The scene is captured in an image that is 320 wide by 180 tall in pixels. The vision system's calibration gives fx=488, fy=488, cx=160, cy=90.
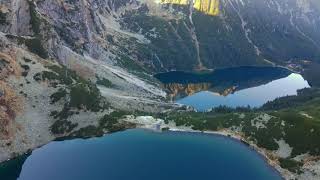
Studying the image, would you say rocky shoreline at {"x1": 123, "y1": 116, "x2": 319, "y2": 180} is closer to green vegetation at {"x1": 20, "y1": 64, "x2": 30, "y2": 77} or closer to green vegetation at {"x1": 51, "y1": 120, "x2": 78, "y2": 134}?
green vegetation at {"x1": 51, "y1": 120, "x2": 78, "y2": 134}

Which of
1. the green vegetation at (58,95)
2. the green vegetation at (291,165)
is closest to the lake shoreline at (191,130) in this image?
the green vegetation at (291,165)

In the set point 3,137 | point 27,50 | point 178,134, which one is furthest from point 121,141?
point 27,50

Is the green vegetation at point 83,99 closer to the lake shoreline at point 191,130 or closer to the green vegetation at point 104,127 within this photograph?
the green vegetation at point 104,127

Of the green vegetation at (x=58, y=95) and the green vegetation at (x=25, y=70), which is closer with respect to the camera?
the green vegetation at (x=58, y=95)

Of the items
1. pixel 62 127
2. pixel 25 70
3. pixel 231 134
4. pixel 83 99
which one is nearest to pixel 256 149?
pixel 231 134

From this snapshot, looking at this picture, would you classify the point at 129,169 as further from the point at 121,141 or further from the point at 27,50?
the point at 27,50

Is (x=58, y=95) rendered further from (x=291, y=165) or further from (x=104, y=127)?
(x=291, y=165)
